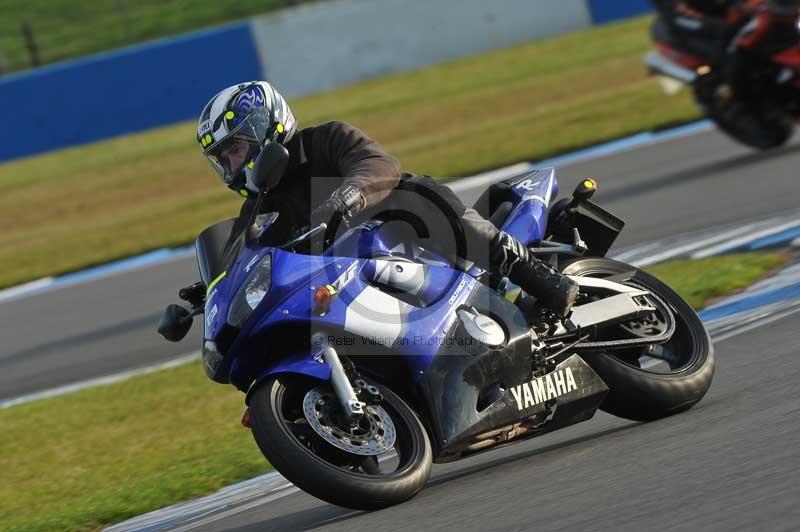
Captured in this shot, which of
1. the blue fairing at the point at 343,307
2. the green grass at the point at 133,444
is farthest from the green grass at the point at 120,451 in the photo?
the blue fairing at the point at 343,307

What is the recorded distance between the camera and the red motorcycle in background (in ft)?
35.5

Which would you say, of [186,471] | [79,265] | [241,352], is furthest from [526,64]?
[241,352]

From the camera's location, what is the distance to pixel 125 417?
772cm

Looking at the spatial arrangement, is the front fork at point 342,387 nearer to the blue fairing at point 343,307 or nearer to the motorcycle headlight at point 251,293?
the blue fairing at point 343,307

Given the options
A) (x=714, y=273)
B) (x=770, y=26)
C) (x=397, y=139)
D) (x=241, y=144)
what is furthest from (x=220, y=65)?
(x=241, y=144)

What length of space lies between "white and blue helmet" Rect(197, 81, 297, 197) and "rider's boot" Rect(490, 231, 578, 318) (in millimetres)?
900

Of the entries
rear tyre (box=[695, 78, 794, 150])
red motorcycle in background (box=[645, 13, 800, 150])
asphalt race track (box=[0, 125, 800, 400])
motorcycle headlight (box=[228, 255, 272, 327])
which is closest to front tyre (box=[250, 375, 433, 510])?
motorcycle headlight (box=[228, 255, 272, 327])

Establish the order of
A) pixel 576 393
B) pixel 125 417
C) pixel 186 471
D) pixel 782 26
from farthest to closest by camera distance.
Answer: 1. pixel 782 26
2. pixel 125 417
3. pixel 186 471
4. pixel 576 393

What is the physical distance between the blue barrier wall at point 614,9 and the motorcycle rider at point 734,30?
→ 1122cm

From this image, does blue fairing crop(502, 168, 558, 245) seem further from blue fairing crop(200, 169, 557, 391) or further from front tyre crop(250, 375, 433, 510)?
front tyre crop(250, 375, 433, 510)

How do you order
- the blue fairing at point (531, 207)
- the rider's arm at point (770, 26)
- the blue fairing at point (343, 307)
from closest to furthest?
1. the blue fairing at point (343, 307)
2. the blue fairing at point (531, 207)
3. the rider's arm at point (770, 26)

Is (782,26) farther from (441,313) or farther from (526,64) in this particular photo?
(526,64)

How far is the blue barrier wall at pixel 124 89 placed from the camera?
2117 centimetres

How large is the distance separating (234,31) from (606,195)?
38.0 ft
